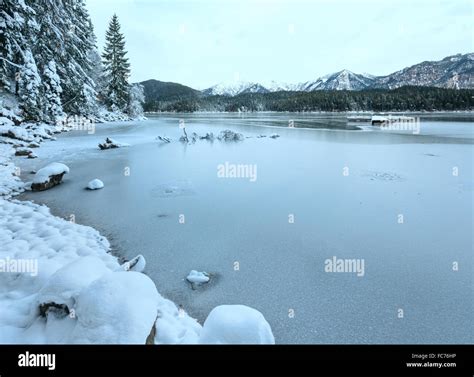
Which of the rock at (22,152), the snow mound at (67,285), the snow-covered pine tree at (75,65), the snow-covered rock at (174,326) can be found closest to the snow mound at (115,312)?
the snow mound at (67,285)

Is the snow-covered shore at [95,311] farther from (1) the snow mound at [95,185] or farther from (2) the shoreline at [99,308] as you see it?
(1) the snow mound at [95,185]

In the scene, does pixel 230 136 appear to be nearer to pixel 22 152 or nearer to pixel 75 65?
pixel 22 152

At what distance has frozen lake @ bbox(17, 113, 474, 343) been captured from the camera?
341 centimetres

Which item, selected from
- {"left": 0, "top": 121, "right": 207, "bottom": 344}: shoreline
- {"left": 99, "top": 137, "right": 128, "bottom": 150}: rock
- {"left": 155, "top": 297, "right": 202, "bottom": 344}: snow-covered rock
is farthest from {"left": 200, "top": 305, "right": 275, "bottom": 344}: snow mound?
{"left": 99, "top": 137, "right": 128, "bottom": 150}: rock

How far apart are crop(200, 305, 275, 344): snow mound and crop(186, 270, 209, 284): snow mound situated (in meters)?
1.48

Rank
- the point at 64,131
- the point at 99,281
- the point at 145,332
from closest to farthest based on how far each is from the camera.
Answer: the point at 145,332 → the point at 99,281 → the point at 64,131

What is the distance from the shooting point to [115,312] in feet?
7.87

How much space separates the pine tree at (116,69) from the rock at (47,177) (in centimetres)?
4252

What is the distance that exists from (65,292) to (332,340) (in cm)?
279

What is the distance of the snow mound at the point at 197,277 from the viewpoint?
4.12 metres

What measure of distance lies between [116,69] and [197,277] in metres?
52.1

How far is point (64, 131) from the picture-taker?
26.3 metres
